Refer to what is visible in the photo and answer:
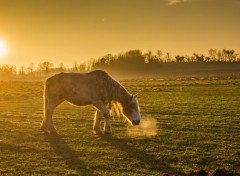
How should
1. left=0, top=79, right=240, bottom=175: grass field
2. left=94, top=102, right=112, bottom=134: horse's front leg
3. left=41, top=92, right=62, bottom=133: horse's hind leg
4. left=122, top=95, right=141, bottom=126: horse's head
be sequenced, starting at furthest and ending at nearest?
1. left=41, top=92, right=62, bottom=133: horse's hind leg
2. left=94, top=102, right=112, bottom=134: horse's front leg
3. left=122, top=95, right=141, bottom=126: horse's head
4. left=0, top=79, right=240, bottom=175: grass field

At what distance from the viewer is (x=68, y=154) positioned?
40.0 ft

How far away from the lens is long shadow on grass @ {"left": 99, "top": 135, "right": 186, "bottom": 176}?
10.3m

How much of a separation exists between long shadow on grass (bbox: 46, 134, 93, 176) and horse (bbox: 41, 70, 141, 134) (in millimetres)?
1431

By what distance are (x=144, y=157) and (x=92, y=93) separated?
493cm

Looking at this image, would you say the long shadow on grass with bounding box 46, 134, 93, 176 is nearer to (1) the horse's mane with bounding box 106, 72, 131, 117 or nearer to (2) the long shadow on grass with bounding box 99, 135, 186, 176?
(2) the long shadow on grass with bounding box 99, 135, 186, 176

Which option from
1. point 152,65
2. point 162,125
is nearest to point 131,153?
point 162,125

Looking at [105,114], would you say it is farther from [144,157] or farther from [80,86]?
[144,157]

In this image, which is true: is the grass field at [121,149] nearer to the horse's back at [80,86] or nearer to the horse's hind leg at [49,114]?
the horse's hind leg at [49,114]

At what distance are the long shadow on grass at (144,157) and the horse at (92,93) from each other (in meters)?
1.39

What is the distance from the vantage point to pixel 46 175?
31.9 ft

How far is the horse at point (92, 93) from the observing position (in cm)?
1570

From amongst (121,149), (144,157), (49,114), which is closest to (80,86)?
(49,114)

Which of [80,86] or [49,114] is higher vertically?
[80,86]

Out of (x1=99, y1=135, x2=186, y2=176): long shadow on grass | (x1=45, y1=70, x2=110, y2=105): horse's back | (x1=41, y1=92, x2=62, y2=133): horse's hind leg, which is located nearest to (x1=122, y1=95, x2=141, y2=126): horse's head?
(x1=99, y1=135, x2=186, y2=176): long shadow on grass
